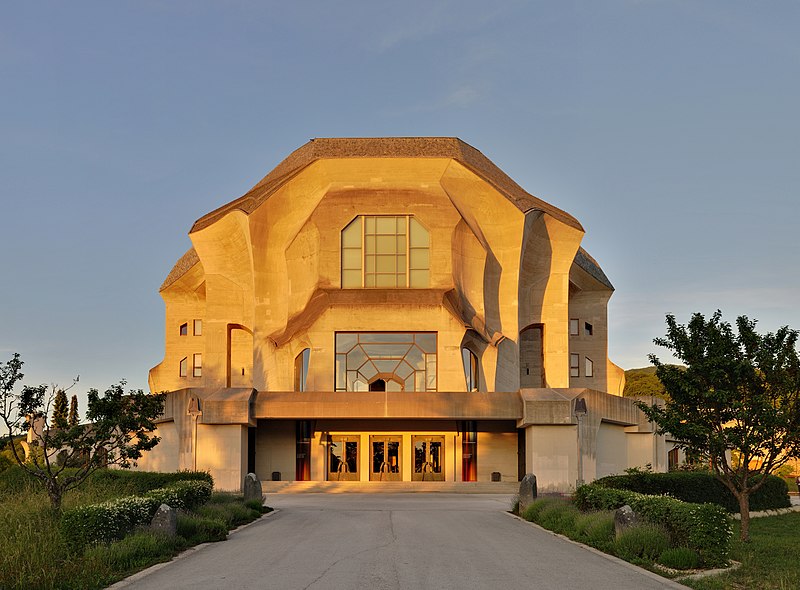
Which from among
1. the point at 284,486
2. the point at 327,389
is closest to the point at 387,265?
the point at 327,389

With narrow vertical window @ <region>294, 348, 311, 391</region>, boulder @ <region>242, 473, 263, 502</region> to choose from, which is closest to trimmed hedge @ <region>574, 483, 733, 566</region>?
boulder @ <region>242, 473, 263, 502</region>

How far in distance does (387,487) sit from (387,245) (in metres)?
13.8

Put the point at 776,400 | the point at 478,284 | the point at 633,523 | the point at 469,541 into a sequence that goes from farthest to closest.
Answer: the point at 478,284 < the point at 776,400 < the point at 469,541 < the point at 633,523

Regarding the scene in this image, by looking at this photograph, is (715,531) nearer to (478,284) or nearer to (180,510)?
(180,510)

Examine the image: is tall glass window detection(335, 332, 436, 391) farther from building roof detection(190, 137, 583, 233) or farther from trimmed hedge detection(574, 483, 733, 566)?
trimmed hedge detection(574, 483, 733, 566)

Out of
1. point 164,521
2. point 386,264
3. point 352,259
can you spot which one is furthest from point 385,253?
point 164,521

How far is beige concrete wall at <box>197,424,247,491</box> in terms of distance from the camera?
4425 cm

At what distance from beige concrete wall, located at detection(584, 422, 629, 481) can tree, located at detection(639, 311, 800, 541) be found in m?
27.8

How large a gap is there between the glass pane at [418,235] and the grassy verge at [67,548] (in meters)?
32.0

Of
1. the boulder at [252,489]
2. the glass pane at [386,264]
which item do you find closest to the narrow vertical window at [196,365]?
the glass pane at [386,264]

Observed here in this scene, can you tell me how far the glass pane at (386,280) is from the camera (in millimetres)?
51312

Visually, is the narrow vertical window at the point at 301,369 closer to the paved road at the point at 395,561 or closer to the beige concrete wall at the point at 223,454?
the beige concrete wall at the point at 223,454

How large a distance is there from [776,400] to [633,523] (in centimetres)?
523

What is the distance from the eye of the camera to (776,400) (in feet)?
63.6
